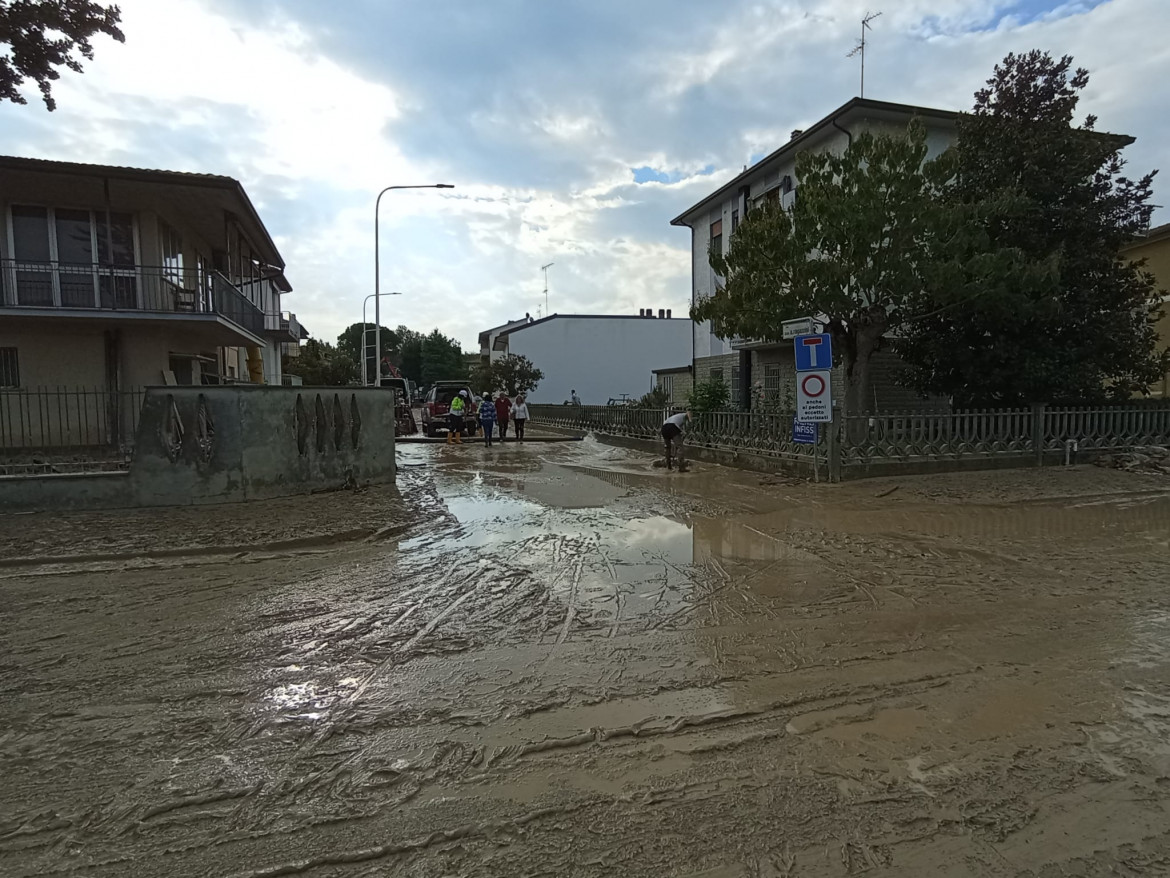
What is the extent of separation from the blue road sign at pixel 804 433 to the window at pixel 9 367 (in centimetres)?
1695

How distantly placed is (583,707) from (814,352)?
9726 millimetres

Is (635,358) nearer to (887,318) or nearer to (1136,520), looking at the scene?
(887,318)

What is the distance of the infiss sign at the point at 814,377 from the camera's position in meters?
12.1

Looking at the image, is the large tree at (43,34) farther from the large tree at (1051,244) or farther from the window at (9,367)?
the large tree at (1051,244)

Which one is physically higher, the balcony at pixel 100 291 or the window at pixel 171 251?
the window at pixel 171 251

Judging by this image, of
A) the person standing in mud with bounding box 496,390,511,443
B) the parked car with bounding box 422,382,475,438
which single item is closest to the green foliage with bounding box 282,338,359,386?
the parked car with bounding box 422,382,475,438

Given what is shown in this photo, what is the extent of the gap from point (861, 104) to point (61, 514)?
19332mm

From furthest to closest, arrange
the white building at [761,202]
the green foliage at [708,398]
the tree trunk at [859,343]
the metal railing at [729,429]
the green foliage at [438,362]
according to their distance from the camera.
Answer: the green foliage at [438,362]
the white building at [761,202]
the green foliage at [708,398]
the tree trunk at [859,343]
the metal railing at [729,429]

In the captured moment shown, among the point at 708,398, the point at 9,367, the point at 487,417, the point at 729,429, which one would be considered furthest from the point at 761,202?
the point at 9,367

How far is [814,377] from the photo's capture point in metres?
12.4

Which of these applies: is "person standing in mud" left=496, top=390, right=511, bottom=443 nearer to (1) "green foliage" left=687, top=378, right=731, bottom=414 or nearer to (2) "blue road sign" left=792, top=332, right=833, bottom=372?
(1) "green foliage" left=687, top=378, right=731, bottom=414

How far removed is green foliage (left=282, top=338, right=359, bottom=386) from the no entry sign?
41.6 m

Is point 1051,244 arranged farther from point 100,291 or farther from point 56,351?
point 56,351

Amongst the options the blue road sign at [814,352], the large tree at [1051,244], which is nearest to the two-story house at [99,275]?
the blue road sign at [814,352]
